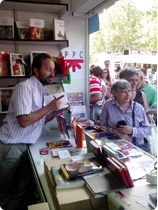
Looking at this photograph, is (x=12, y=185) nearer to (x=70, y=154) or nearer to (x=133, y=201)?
(x=70, y=154)

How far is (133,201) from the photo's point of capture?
1.01 metres

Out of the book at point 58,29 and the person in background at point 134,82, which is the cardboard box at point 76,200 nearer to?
the person in background at point 134,82

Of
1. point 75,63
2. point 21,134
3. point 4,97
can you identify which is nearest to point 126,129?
point 21,134

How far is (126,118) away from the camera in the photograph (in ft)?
7.14

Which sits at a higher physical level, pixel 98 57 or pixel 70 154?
pixel 98 57

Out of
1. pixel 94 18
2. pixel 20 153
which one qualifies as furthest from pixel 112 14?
pixel 20 153

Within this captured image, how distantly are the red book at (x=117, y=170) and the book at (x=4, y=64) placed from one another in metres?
1.83

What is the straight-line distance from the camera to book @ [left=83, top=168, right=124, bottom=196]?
1119 millimetres

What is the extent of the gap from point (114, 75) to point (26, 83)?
8.70 ft

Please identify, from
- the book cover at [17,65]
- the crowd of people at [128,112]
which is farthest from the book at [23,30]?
the crowd of people at [128,112]

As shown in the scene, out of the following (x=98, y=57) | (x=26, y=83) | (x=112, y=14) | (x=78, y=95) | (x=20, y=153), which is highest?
(x=112, y=14)

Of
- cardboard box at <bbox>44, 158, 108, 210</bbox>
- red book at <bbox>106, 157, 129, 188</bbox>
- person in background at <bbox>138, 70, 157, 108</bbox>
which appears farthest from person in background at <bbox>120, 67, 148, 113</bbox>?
cardboard box at <bbox>44, 158, 108, 210</bbox>

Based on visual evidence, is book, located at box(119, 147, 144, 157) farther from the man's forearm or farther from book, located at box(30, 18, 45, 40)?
book, located at box(30, 18, 45, 40)

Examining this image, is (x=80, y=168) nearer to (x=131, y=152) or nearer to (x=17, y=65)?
(x=131, y=152)
